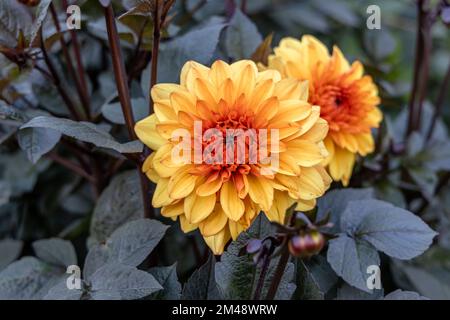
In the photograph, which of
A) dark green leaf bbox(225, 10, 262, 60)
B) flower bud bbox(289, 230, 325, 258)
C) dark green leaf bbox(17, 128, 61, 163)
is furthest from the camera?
dark green leaf bbox(225, 10, 262, 60)

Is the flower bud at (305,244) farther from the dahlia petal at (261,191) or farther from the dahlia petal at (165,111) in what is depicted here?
the dahlia petal at (165,111)

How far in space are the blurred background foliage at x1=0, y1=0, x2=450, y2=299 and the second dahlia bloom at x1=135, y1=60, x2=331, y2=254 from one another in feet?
0.46

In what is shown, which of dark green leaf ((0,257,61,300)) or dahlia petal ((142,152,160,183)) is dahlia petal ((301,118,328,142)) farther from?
dark green leaf ((0,257,61,300))

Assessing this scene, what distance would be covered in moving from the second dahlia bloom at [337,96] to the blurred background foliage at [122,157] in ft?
0.40

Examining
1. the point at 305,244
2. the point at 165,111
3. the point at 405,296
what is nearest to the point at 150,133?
the point at 165,111

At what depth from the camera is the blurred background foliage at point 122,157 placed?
0.96 meters

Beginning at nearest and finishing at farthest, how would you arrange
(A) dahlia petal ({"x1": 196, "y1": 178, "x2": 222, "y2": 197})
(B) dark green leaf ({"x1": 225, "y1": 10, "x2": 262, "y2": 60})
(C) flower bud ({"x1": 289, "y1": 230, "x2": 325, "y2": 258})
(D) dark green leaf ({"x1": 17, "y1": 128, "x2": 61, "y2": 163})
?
(C) flower bud ({"x1": 289, "y1": 230, "x2": 325, "y2": 258})
(A) dahlia petal ({"x1": 196, "y1": 178, "x2": 222, "y2": 197})
(D) dark green leaf ({"x1": 17, "y1": 128, "x2": 61, "y2": 163})
(B) dark green leaf ({"x1": 225, "y1": 10, "x2": 262, "y2": 60})

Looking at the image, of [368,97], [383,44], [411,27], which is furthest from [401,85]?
[368,97]

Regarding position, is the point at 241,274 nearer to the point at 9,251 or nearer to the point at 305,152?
the point at 305,152

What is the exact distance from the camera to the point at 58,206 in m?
1.29

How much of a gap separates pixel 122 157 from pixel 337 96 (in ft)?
1.07

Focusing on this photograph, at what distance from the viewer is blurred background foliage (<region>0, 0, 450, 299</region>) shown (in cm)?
96

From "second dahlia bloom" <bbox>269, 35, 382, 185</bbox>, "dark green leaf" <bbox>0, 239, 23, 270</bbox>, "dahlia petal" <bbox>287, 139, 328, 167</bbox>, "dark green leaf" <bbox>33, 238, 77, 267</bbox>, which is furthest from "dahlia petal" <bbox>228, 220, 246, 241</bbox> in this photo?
"dark green leaf" <bbox>0, 239, 23, 270</bbox>

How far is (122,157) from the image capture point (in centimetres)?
89
